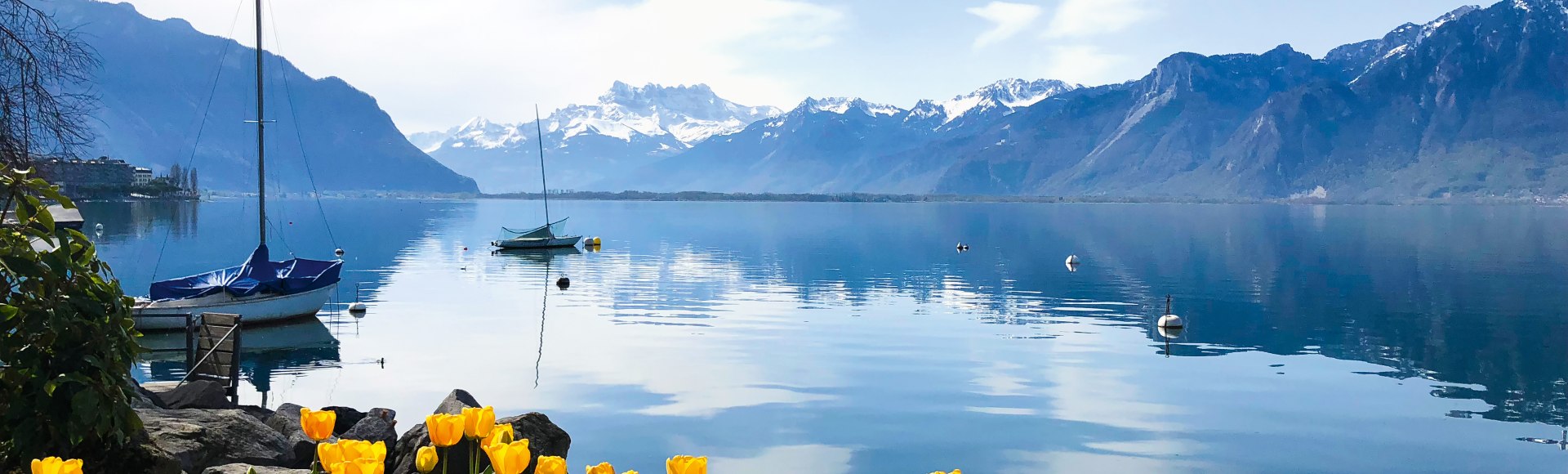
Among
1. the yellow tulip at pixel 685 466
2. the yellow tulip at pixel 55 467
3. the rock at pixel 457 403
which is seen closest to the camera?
the yellow tulip at pixel 685 466

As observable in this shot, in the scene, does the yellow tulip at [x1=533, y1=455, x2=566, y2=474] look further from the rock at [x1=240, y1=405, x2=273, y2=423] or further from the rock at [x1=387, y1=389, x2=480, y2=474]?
the rock at [x1=240, y1=405, x2=273, y2=423]

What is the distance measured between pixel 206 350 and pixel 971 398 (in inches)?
730

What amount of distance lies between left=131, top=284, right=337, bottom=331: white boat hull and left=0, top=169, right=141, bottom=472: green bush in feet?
108

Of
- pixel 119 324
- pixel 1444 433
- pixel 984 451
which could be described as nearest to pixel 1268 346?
pixel 1444 433

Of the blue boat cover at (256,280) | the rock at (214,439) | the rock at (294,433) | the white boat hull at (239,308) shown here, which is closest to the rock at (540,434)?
the rock at (294,433)

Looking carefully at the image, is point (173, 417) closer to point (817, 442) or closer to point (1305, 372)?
point (817, 442)

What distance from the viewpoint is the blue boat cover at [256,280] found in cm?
4194

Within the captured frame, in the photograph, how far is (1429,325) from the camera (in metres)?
51.3

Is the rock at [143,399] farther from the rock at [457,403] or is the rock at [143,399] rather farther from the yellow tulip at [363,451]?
the yellow tulip at [363,451]

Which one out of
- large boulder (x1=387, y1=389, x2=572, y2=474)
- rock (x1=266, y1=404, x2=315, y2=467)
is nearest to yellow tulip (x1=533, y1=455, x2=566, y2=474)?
large boulder (x1=387, y1=389, x2=572, y2=474)

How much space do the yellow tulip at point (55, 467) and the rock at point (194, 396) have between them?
707 inches

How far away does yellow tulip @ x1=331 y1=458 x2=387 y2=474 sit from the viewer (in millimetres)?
4844

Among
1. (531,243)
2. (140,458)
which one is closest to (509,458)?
(140,458)

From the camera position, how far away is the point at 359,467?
488 centimetres
